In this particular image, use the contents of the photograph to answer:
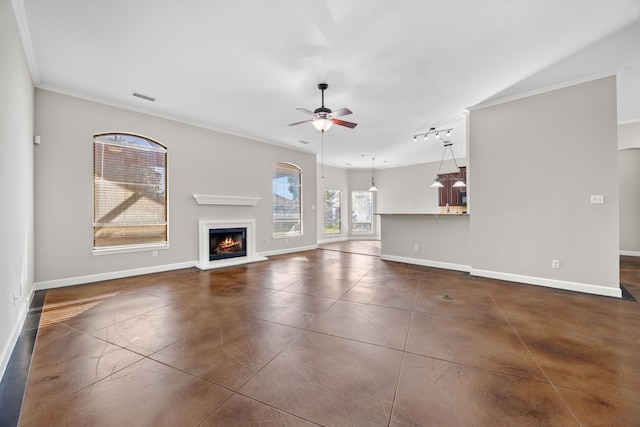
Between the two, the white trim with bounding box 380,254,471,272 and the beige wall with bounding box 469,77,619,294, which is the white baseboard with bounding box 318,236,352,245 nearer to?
the white trim with bounding box 380,254,471,272

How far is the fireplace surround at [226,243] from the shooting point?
561 centimetres

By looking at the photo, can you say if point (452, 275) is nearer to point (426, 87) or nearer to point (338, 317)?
point (338, 317)

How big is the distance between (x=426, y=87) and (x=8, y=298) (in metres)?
5.37

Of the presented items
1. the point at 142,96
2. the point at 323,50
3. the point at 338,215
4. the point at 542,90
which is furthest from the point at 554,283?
the point at 338,215

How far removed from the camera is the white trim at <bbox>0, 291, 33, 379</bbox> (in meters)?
1.98

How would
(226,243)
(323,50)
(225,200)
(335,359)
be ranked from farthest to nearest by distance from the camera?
(226,243) → (225,200) → (323,50) → (335,359)

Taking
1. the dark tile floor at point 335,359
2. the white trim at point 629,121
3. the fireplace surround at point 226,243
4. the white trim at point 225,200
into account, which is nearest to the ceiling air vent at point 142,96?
the white trim at point 225,200

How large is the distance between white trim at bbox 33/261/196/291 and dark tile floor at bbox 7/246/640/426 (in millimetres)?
252

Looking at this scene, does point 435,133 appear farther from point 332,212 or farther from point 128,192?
point 128,192

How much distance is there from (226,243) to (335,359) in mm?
4698

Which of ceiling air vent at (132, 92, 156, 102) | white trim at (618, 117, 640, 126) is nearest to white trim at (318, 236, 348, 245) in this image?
ceiling air vent at (132, 92, 156, 102)

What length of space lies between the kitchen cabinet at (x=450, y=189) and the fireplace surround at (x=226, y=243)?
657 cm

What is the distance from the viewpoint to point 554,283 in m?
4.00

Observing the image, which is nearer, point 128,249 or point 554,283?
point 554,283
